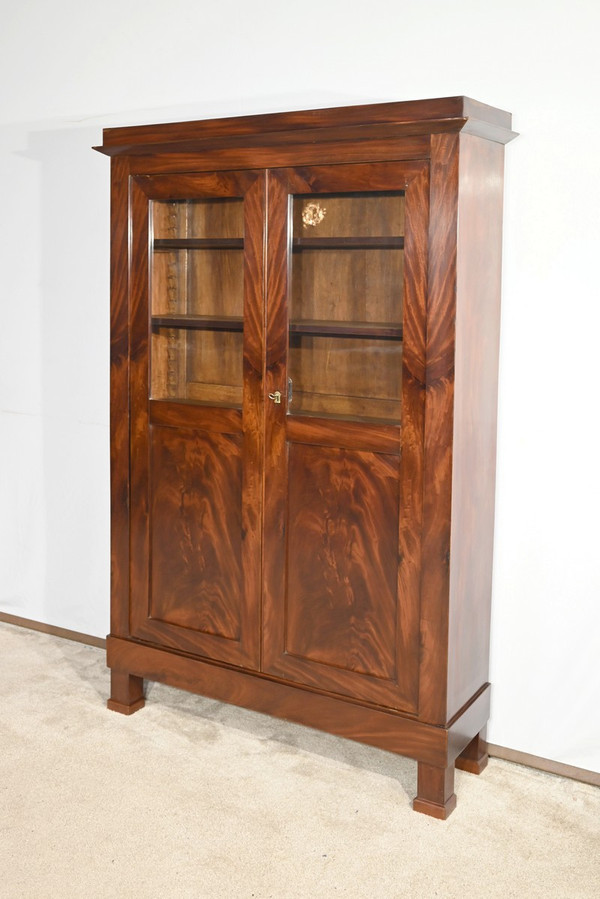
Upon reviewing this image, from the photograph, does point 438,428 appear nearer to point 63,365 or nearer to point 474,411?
point 474,411

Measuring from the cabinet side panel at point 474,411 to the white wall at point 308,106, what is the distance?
89 mm

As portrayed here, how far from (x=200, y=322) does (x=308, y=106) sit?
817 mm

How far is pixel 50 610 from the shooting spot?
4012mm

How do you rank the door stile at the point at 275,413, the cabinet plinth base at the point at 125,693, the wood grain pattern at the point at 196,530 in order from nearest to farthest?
the door stile at the point at 275,413 < the wood grain pattern at the point at 196,530 < the cabinet plinth base at the point at 125,693

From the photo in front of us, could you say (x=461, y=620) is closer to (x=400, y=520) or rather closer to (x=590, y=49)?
(x=400, y=520)

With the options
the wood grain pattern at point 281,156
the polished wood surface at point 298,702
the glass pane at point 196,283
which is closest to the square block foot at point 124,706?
the polished wood surface at point 298,702

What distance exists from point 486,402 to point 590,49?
997 mm

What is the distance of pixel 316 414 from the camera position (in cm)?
278

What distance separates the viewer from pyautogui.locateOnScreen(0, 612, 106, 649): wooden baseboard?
3.88m

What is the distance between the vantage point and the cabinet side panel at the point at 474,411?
2.53 meters

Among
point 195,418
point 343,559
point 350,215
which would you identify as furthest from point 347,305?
point 343,559

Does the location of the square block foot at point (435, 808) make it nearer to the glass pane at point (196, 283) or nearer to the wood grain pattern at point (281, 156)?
the glass pane at point (196, 283)

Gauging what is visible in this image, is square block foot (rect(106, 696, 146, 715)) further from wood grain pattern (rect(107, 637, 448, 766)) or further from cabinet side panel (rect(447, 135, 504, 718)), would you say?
cabinet side panel (rect(447, 135, 504, 718))

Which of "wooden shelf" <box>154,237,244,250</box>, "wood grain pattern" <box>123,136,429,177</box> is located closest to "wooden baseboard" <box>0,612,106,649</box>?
"wooden shelf" <box>154,237,244,250</box>
